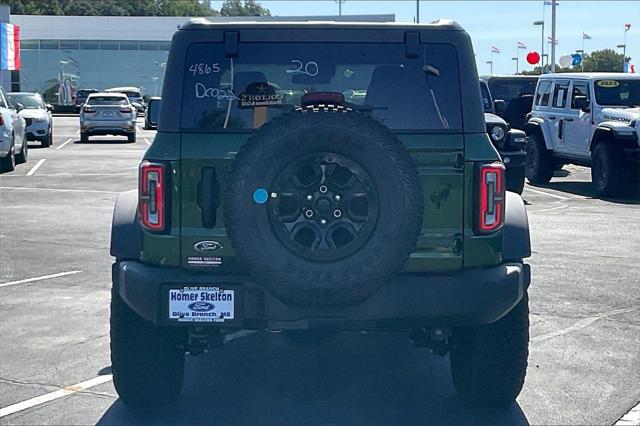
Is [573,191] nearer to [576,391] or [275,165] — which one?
[576,391]

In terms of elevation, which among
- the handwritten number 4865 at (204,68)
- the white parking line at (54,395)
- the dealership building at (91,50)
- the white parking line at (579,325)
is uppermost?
the dealership building at (91,50)

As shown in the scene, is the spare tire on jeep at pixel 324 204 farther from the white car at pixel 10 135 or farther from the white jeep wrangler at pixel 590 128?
the white car at pixel 10 135

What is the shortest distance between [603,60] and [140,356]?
104 metres

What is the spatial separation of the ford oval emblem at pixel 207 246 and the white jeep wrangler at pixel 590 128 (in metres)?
13.2

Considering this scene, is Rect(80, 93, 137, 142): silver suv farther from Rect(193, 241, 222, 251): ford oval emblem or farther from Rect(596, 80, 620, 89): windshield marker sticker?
Rect(193, 241, 222, 251): ford oval emblem

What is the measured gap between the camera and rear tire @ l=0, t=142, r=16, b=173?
846 inches

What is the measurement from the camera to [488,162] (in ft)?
17.2

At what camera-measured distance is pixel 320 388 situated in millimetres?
6242

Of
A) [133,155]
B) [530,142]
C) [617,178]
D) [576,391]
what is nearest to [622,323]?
[576,391]

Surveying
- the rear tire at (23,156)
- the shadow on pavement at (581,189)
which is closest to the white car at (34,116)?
the rear tire at (23,156)

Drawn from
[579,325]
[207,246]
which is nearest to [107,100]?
[579,325]

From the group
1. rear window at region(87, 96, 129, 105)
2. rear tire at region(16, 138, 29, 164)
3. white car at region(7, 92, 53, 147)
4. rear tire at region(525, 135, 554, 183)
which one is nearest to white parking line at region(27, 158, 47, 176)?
rear tire at region(16, 138, 29, 164)

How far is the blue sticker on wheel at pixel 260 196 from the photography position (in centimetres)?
486

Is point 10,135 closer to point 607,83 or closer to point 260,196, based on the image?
point 607,83
